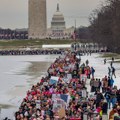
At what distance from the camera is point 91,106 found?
1884 cm

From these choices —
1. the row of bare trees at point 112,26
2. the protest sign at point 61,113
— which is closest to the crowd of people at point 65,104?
the protest sign at point 61,113

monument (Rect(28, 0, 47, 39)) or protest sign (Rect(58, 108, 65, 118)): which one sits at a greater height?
monument (Rect(28, 0, 47, 39))

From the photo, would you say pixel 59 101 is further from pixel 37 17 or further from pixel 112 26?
pixel 37 17

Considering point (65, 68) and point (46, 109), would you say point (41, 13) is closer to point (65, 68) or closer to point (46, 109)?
point (65, 68)

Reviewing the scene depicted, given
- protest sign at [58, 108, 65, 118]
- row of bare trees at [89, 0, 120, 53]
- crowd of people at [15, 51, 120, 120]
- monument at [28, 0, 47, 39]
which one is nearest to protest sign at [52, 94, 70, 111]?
crowd of people at [15, 51, 120, 120]

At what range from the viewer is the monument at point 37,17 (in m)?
180

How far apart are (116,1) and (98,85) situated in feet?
132

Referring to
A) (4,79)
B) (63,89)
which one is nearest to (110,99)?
(63,89)

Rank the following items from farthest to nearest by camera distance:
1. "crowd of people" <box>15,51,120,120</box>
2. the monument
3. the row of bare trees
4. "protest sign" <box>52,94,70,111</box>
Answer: the monument, the row of bare trees, "protest sign" <box>52,94,70,111</box>, "crowd of people" <box>15,51,120,120</box>

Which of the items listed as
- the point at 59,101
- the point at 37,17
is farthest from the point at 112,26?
the point at 37,17

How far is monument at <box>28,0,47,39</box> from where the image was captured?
180 meters

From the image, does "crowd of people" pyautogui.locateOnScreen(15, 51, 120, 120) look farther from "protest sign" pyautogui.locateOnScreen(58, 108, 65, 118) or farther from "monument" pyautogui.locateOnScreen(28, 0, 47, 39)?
"monument" pyautogui.locateOnScreen(28, 0, 47, 39)

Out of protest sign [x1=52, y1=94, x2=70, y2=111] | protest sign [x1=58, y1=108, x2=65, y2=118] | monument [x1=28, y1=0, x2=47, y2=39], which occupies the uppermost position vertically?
monument [x1=28, y1=0, x2=47, y2=39]

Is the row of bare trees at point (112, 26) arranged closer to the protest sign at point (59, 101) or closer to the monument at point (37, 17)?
the protest sign at point (59, 101)
